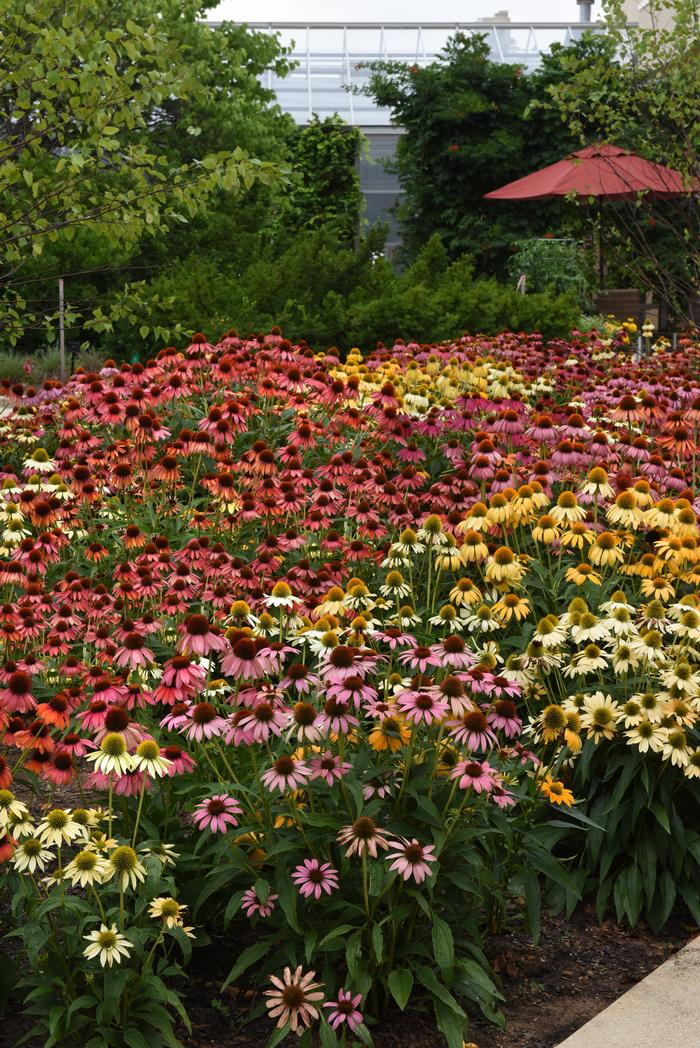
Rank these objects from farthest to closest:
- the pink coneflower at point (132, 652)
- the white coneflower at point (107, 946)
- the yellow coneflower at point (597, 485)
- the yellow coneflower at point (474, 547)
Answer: the yellow coneflower at point (597, 485) → the yellow coneflower at point (474, 547) → the pink coneflower at point (132, 652) → the white coneflower at point (107, 946)

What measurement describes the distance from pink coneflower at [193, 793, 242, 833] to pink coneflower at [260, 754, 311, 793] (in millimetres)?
123

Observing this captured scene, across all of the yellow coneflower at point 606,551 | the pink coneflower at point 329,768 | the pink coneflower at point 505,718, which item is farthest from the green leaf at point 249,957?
the yellow coneflower at point 606,551

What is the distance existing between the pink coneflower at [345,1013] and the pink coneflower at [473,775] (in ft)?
1.64

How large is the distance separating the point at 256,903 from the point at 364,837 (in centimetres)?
39

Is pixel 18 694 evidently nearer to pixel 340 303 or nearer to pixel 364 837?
pixel 364 837

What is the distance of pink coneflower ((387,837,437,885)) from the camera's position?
2.44 m

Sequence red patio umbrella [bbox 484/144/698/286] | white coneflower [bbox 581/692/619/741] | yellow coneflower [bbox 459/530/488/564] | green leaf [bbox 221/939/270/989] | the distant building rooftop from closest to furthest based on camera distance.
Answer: green leaf [bbox 221/939/270/989] < white coneflower [bbox 581/692/619/741] < yellow coneflower [bbox 459/530/488/564] < red patio umbrella [bbox 484/144/698/286] < the distant building rooftop

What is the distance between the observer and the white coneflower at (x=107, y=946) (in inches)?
90.0

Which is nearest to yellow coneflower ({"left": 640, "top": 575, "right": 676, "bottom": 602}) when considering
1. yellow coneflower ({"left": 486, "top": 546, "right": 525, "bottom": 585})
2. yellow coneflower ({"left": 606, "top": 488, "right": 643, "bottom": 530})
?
yellow coneflower ({"left": 606, "top": 488, "right": 643, "bottom": 530})

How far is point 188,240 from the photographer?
51.6ft

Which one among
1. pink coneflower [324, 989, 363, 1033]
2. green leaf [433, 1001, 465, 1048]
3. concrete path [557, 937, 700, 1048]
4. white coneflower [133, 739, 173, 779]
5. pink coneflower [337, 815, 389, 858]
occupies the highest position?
white coneflower [133, 739, 173, 779]

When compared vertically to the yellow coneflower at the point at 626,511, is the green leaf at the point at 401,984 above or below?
below

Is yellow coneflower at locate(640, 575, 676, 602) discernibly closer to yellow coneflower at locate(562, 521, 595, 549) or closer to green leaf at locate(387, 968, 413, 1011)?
yellow coneflower at locate(562, 521, 595, 549)

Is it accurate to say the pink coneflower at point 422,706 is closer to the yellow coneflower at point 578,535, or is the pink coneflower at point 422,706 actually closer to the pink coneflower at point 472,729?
the pink coneflower at point 472,729
